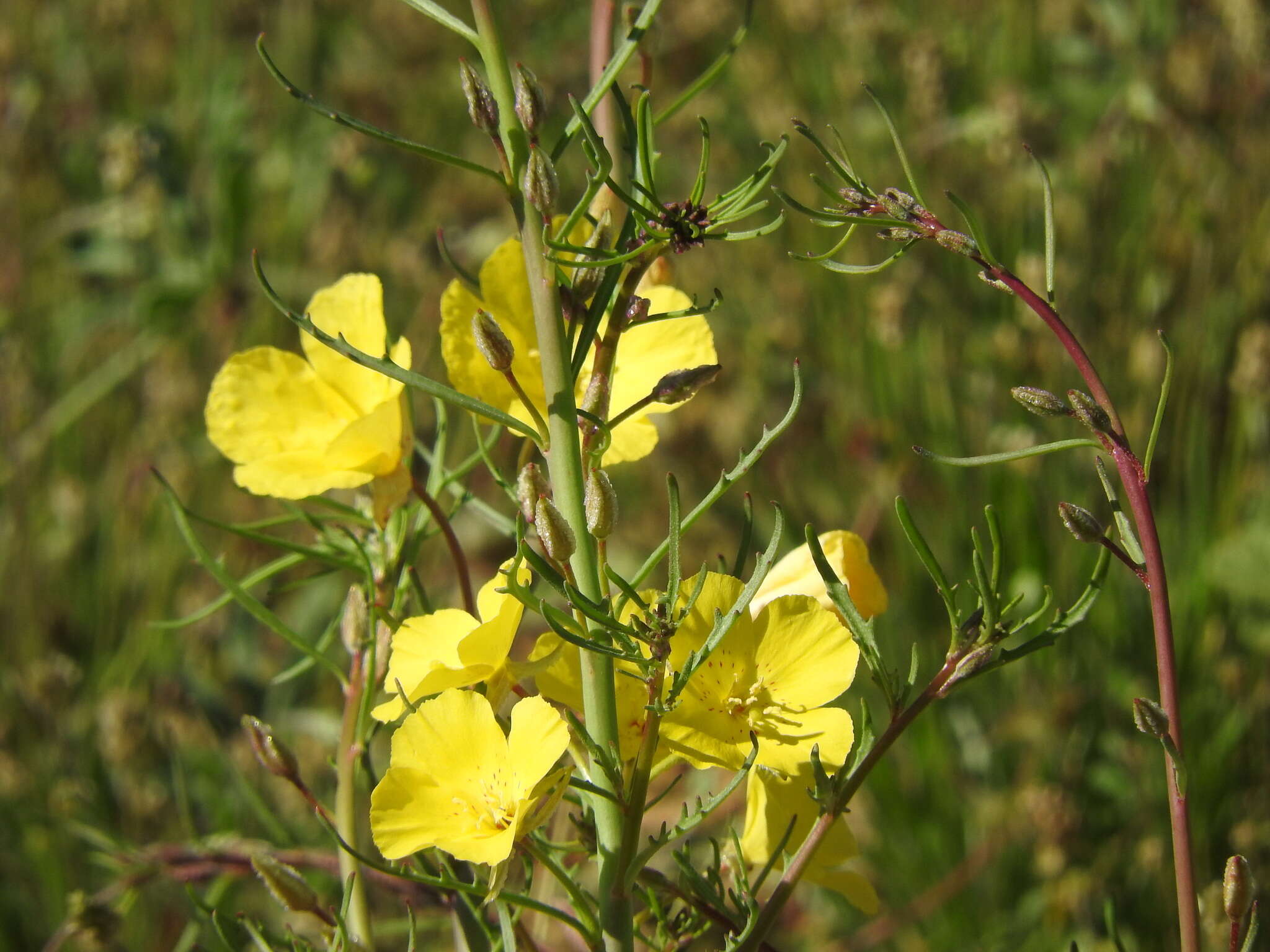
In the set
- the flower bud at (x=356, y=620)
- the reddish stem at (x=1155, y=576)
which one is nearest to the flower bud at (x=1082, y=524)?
the reddish stem at (x=1155, y=576)

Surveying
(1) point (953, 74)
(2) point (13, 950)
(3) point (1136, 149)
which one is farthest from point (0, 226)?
(3) point (1136, 149)

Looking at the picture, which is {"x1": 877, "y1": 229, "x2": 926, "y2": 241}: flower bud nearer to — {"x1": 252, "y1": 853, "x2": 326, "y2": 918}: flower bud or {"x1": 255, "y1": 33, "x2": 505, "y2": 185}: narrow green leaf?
{"x1": 255, "y1": 33, "x2": 505, "y2": 185}: narrow green leaf

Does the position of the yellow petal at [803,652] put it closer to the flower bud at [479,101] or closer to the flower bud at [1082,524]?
the flower bud at [1082,524]

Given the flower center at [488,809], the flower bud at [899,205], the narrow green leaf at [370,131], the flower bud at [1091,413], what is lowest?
the flower center at [488,809]

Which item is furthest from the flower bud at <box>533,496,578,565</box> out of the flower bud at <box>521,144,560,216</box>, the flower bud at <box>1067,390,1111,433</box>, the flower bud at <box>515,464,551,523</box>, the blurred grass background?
the blurred grass background

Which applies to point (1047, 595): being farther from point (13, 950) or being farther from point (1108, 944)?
point (13, 950)

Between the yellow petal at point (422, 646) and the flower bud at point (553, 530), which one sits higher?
the flower bud at point (553, 530)

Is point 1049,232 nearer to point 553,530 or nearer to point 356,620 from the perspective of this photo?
point 553,530

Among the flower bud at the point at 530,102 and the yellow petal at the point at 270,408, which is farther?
the yellow petal at the point at 270,408
